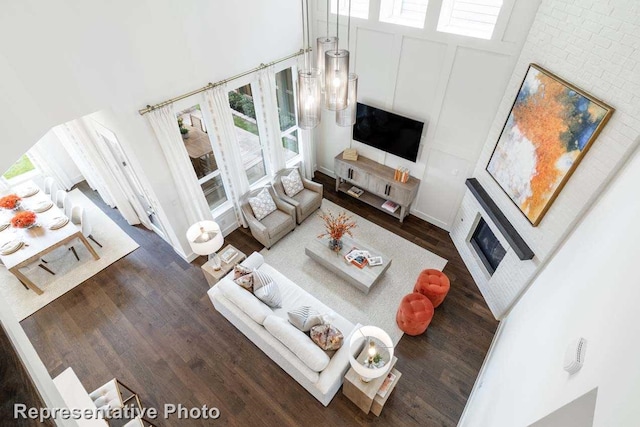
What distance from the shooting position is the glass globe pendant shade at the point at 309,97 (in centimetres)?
336

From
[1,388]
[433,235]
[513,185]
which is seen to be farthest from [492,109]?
[1,388]

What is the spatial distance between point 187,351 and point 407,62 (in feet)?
18.1

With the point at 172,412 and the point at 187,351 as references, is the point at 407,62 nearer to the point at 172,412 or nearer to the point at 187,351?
the point at 187,351

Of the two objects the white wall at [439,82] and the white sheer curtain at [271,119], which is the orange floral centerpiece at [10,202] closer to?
the white sheer curtain at [271,119]

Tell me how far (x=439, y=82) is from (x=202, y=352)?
536 cm

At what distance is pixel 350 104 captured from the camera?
3.58 meters

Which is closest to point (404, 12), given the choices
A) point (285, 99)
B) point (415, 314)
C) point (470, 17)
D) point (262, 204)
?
point (470, 17)

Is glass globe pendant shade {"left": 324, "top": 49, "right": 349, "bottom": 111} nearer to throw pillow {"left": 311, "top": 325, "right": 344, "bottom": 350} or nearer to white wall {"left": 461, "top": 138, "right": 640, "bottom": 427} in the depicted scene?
white wall {"left": 461, "top": 138, "right": 640, "bottom": 427}

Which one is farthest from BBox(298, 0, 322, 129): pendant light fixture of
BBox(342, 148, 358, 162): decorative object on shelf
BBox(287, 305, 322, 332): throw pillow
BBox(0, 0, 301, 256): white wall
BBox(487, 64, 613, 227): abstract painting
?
BBox(342, 148, 358, 162): decorative object on shelf

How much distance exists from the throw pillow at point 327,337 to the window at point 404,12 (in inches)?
180

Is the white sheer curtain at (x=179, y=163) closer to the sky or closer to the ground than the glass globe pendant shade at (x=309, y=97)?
closer to the ground

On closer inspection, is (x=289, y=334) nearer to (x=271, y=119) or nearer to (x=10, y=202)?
(x=271, y=119)

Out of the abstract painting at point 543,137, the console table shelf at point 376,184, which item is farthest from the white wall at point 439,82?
the abstract painting at point 543,137

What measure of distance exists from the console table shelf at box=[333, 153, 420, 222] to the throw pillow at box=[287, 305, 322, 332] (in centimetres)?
309
